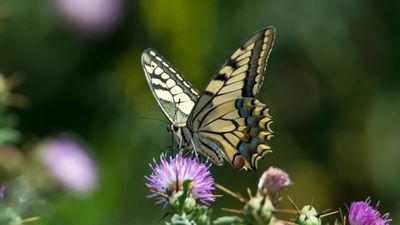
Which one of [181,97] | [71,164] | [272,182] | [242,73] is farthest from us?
[71,164]

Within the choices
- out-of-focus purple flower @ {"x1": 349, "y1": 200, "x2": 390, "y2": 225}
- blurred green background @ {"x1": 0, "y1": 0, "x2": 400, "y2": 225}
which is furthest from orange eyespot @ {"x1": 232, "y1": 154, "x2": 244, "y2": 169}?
blurred green background @ {"x1": 0, "y1": 0, "x2": 400, "y2": 225}

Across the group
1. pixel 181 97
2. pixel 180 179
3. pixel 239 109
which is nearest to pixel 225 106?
pixel 239 109

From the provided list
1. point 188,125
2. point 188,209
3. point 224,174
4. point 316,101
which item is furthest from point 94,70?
point 188,209

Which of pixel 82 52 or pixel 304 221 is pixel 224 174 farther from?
pixel 304 221

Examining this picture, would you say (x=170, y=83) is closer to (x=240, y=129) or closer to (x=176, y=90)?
(x=176, y=90)

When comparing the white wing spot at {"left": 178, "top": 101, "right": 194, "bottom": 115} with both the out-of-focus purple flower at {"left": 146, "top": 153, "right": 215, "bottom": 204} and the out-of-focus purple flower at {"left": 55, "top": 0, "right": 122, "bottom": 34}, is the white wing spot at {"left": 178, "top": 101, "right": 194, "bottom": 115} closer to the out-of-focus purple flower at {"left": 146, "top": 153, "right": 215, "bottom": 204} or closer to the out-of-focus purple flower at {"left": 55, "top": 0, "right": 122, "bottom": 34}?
the out-of-focus purple flower at {"left": 146, "top": 153, "right": 215, "bottom": 204}
